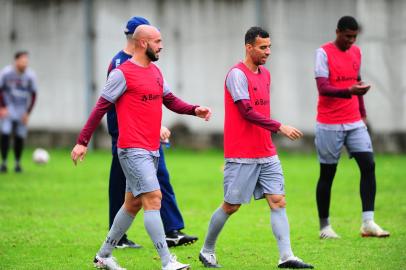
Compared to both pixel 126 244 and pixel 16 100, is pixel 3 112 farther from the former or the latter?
pixel 126 244

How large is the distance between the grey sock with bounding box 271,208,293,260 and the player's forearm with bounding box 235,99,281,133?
30.9 inches

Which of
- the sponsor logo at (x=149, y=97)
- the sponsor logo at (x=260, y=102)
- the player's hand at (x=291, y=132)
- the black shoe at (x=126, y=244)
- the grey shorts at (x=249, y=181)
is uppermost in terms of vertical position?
the sponsor logo at (x=149, y=97)

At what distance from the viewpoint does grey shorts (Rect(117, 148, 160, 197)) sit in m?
8.26

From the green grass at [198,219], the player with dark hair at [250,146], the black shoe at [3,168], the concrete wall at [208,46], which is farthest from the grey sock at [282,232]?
the concrete wall at [208,46]

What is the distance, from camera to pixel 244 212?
1308 centimetres

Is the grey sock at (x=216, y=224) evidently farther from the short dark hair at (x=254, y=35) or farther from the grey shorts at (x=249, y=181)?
the short dark hair at (x=254, y=35)

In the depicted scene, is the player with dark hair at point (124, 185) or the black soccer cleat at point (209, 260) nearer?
the black soccer cleat at point (209, 260)

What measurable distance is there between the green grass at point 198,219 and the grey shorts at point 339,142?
0.96m

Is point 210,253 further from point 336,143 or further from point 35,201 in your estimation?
point 35,201

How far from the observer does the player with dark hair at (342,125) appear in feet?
34.4

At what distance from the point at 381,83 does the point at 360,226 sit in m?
10.4

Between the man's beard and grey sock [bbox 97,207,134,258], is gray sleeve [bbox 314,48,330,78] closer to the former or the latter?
the man's beard

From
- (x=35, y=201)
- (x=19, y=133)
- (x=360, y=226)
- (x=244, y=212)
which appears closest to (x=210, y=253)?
(x=360, y=226)

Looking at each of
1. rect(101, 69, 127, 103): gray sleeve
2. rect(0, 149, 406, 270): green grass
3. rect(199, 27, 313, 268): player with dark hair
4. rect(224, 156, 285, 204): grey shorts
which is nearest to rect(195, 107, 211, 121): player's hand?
rect(199, 27, 313, 268): player with dark hair
